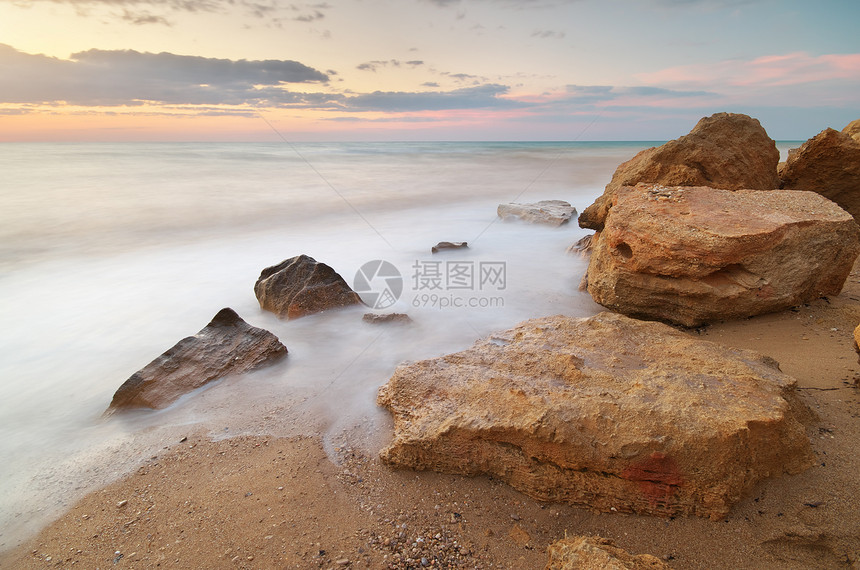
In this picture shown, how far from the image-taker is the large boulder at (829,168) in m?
5.89

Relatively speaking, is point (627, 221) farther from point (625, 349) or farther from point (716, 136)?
point (716, 136)

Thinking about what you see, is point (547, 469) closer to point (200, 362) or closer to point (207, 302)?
point (200, 362)

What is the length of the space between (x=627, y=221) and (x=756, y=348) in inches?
57.9

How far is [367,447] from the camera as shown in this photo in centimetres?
285

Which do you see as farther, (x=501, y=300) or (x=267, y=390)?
(x=501, y=300)

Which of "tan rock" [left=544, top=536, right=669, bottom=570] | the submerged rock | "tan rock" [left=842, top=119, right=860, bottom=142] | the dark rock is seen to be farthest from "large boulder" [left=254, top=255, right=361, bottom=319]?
"tan rock" [left=842, top=119, right=860, bottom=142]

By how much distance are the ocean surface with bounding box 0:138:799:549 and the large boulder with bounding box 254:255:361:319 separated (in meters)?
0.15

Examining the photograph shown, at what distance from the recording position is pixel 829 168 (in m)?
6.06

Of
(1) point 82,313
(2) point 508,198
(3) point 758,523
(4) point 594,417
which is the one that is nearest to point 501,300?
(4) point 594,417

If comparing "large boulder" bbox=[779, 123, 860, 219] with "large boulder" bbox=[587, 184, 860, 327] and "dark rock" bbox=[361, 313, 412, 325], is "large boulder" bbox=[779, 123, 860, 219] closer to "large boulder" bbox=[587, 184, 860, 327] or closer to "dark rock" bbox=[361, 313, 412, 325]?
"large boulder" bbox=[587, 184, 860, 327]

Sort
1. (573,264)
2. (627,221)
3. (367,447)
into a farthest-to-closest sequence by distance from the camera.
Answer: (573,264), (627,221), (367,447)

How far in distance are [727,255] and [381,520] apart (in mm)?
3356

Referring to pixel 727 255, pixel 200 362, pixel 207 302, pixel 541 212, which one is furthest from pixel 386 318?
pixel 541 212

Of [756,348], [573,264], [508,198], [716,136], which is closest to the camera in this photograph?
[756,348]
